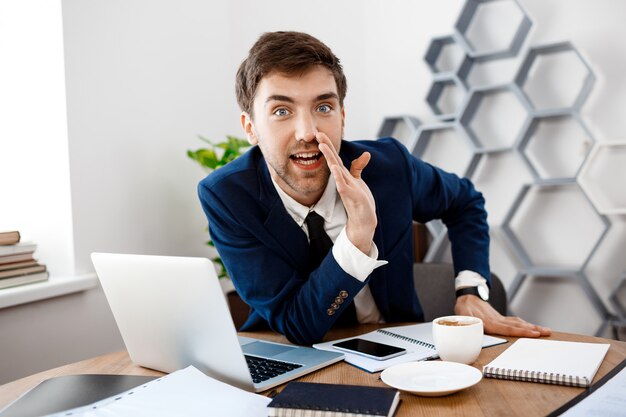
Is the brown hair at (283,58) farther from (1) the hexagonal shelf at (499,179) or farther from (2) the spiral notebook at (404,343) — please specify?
(1) the hexagonal shelf at (499,179)

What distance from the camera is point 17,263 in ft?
6.83

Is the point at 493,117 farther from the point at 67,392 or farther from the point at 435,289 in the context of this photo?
the point at 67,392

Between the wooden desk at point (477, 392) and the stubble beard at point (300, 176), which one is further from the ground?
the stubble beard at point (300, 176)

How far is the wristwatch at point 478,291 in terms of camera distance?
150 cm

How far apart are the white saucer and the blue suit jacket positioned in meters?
0.28

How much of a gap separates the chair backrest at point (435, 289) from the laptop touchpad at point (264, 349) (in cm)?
73

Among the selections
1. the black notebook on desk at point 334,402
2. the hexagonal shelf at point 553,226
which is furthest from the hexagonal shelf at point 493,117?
the black notebook on desk at point 334,402

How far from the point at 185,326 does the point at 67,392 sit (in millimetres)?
214

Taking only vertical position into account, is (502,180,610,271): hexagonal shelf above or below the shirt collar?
below

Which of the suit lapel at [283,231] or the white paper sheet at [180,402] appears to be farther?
the suit lapel at [283,231]

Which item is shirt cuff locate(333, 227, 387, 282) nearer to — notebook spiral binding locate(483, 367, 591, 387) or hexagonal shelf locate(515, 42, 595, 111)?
notebook spiral binding locate(483, 367, 591, 387)

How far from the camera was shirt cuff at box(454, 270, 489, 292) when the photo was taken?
1.54 meters

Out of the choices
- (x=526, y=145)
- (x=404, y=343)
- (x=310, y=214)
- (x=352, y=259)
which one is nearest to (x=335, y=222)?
(x=310, y=214)

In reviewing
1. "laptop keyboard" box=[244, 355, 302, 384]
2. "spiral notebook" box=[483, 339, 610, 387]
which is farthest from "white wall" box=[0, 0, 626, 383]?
"spiral notebook" box=[483, 339, 610, 387]
